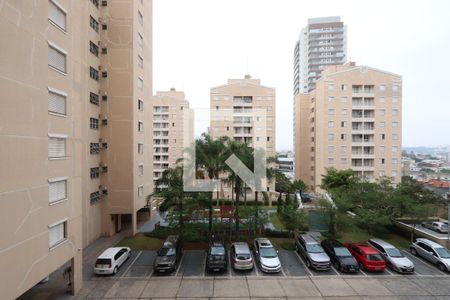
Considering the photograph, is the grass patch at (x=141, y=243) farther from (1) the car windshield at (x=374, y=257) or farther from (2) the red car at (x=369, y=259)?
(1) the car windshield at (x=374, y=257)

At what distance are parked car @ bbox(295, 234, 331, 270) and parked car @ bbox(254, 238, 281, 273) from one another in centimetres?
180

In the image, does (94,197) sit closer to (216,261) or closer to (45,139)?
(45,139)

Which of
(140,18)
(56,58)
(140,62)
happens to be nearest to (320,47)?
(140,18)

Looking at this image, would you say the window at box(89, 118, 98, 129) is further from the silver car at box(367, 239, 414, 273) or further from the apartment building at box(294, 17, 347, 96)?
the apartment building at box(294, 17, 347, 96)

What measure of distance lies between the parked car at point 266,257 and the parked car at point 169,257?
187 inches

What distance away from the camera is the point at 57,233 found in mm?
10438

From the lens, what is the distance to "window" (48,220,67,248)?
32.8 feet

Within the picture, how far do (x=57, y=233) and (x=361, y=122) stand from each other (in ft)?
127

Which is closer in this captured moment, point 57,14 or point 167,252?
point 57,14

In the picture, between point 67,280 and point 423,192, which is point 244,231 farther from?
point 423,192

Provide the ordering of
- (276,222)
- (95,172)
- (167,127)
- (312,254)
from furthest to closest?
(167,127) < (276,222) < (95,172) < (312,254)

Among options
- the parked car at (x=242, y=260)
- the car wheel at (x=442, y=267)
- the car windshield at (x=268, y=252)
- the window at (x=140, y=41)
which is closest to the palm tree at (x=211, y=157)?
the parked car at (x=242, y=260)

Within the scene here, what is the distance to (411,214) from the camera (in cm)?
1848

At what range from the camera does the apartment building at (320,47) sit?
309 feet
